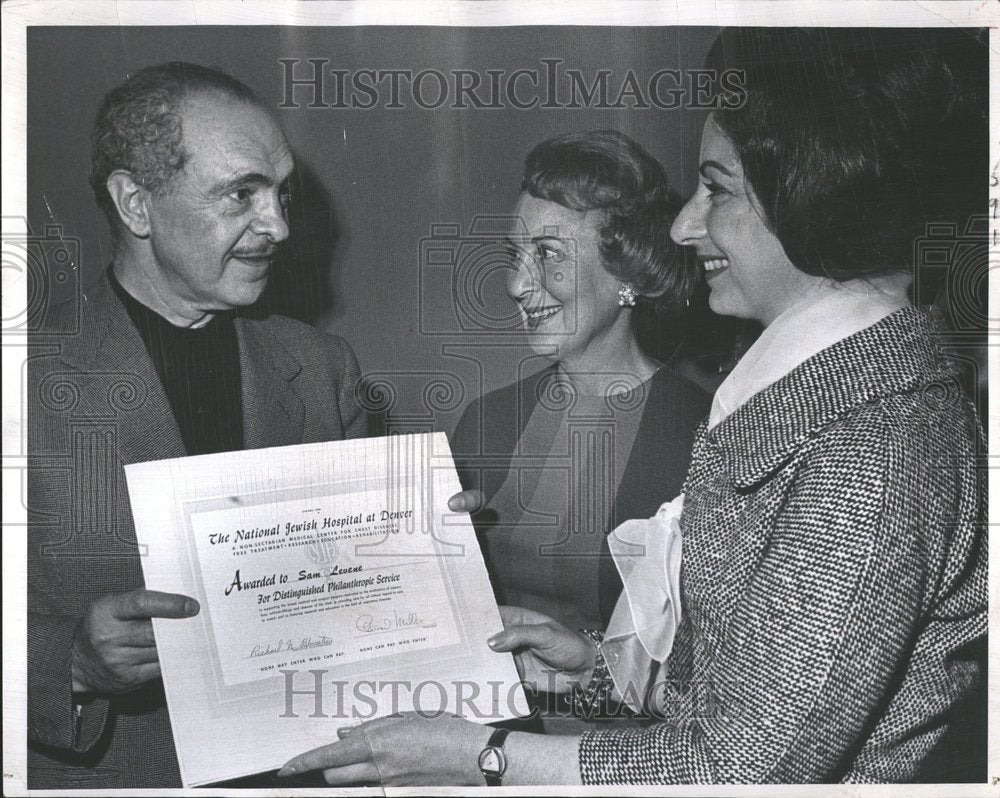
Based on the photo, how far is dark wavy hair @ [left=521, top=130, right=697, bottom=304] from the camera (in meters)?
1.30

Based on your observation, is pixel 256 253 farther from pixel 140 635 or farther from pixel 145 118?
pixel 140 635

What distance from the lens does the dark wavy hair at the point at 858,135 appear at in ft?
4.04

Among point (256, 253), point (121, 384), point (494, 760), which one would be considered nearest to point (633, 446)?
point (494, 760)

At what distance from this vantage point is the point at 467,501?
1315 mm

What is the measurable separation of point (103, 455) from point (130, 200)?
36cm

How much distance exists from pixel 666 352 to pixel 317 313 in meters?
0.50

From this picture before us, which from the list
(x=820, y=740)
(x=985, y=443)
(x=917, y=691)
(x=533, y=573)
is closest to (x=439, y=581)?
(x=533, y=573)

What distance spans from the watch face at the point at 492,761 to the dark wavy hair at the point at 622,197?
666mm

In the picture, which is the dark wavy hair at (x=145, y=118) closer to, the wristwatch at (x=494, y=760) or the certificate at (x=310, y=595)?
the certificate at (x=310, y=595)

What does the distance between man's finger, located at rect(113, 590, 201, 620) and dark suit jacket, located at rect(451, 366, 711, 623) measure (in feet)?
1.34

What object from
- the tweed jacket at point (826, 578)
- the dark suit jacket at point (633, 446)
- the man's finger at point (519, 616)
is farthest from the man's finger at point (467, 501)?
the tweed jacket at point (826, 578)

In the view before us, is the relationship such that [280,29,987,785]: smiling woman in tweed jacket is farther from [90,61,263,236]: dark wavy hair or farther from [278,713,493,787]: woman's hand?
[90,61,263,236]: dark wavy hair

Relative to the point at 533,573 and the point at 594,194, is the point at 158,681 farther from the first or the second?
the point at 594,194

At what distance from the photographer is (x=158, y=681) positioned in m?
1.28
